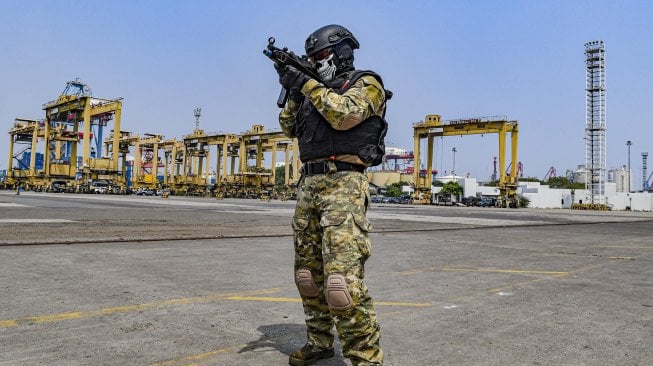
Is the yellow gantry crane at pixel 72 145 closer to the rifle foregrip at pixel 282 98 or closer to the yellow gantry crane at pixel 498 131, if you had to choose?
the yellow gantry crane at pixel 498 131

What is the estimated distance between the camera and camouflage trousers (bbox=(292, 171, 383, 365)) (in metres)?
2.55

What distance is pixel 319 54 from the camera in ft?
10.0

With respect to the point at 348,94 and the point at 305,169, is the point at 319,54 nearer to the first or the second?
the point at 348,94

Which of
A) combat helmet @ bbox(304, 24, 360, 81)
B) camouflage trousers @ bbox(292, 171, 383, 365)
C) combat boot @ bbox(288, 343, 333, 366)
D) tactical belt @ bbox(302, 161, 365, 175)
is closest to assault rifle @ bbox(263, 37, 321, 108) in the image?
combat helmet @ bbox(304, 24, 360, 81)

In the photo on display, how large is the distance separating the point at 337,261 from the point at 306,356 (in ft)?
2.07

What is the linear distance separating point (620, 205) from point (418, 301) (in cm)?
9480

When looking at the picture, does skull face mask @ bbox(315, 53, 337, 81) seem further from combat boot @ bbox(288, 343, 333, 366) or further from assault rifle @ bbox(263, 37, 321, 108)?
combat boot @ bbox(288, 343, 333, 366)

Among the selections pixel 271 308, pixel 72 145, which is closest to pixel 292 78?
pixel 271 308

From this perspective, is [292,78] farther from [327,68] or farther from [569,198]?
[569,198]

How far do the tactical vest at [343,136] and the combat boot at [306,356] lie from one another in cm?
116

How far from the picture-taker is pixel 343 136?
2.83m

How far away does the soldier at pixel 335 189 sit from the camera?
257cm

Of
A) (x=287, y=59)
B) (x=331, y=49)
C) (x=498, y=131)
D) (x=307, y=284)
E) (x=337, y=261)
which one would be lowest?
(x=307, y=284)

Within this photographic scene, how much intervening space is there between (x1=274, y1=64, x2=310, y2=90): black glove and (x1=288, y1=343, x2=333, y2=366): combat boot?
1578mm
